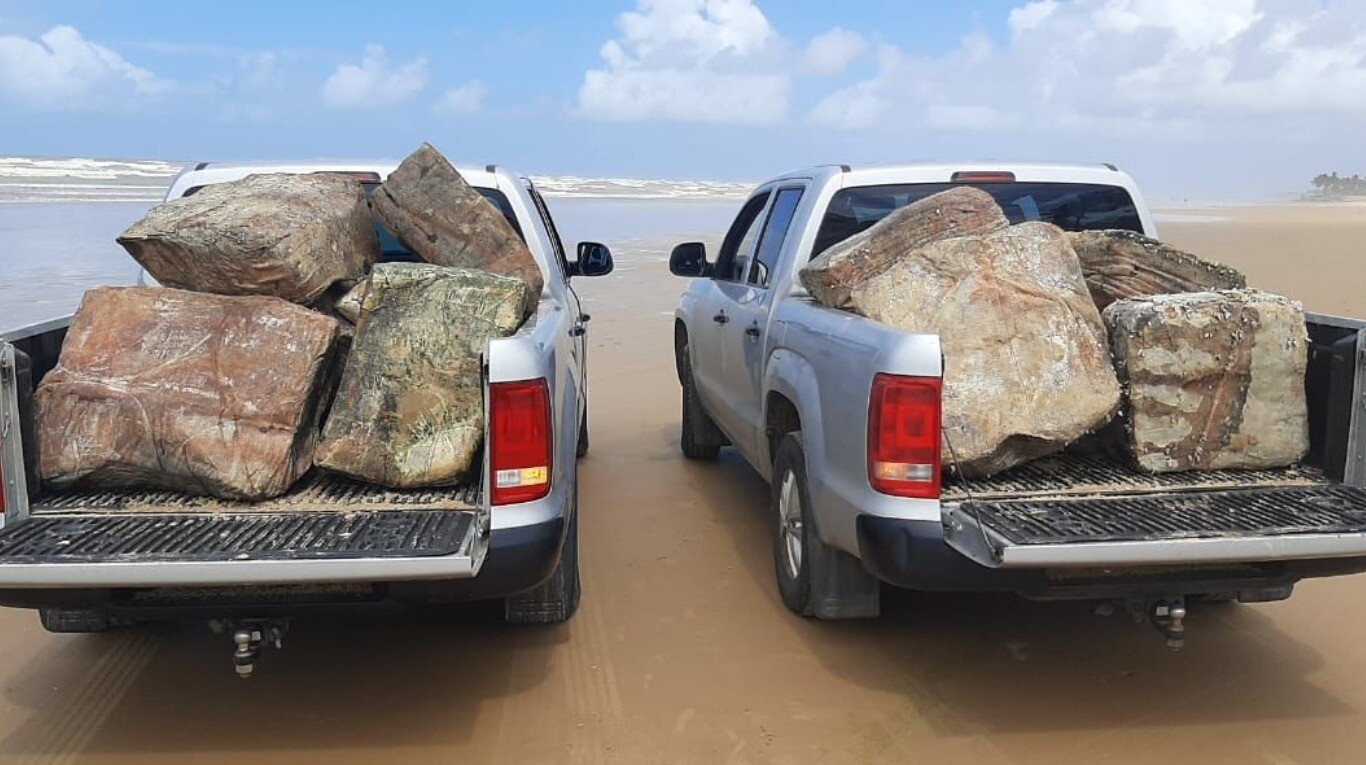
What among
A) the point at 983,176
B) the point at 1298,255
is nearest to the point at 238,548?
the point at 983,176

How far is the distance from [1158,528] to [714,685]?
1.60 meters

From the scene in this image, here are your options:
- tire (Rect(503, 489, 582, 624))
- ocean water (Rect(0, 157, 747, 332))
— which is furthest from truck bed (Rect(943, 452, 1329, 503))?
ocean water (Rect(0, 157, 747, 332))

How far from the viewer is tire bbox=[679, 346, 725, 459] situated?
23.1ft

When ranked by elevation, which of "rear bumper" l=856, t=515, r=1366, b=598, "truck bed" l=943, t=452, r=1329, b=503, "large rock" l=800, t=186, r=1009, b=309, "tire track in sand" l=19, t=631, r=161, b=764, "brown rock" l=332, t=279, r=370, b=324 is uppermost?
"large rock" l=800, t=186, r=1009, b=309

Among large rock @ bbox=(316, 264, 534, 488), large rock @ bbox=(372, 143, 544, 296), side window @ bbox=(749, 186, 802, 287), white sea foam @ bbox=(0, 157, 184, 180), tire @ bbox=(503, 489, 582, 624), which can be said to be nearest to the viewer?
large rock @ bbox=(316, 264, 534, 488)

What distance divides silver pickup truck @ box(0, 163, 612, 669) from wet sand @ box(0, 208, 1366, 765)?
1.49 ft

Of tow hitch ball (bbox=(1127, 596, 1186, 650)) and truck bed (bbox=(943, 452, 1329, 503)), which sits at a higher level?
truck bed (bbox=(943, 452, 1329, 503))

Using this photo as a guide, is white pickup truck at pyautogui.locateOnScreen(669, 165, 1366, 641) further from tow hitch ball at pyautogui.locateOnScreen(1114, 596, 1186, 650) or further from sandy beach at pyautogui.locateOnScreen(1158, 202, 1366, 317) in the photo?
sandy beach at pyautogui.locateOnScreen(1158, 202, 1366, 317)

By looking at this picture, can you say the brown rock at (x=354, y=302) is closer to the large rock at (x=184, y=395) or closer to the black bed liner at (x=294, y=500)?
the large rock at (x=184, y=395)

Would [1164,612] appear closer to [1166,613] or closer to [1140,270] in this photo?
Result: [1166,613]

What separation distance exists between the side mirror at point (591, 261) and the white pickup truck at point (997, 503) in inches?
71.8

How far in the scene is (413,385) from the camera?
3.63 metres

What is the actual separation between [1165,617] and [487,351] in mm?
2259

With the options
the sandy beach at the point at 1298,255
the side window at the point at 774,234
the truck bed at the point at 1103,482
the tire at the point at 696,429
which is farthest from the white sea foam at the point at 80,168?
the truck bed at the point at 1103,482
